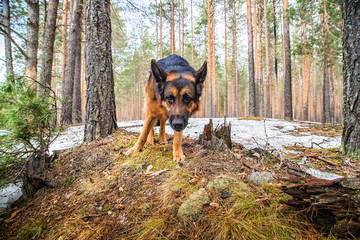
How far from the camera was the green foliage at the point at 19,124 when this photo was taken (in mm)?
2467

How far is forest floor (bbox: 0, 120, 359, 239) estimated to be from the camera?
4.86ft

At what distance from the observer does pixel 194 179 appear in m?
2.07

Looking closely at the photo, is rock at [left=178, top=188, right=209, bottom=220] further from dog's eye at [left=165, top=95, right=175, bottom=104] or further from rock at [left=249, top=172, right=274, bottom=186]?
dog's eye at [left=165, top=95, right=175, bottom=104]

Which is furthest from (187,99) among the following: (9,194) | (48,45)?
(48,45)

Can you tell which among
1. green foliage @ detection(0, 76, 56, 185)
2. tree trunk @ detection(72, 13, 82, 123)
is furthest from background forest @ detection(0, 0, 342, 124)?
green foliage @ detection(0, 76, 56, 185)

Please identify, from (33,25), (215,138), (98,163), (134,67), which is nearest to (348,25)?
(215,138)

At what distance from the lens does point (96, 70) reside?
11.8 feet

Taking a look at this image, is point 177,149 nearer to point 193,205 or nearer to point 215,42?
point 193,205

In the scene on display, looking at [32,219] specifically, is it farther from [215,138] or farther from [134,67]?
[134,67]

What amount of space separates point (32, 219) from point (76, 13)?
10622 mm

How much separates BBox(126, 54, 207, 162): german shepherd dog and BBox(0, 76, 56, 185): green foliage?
149 centimetres

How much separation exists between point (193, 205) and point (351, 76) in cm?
385

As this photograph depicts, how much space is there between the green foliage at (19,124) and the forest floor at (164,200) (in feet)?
1.64

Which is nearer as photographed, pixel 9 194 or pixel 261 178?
pixel 261 178
